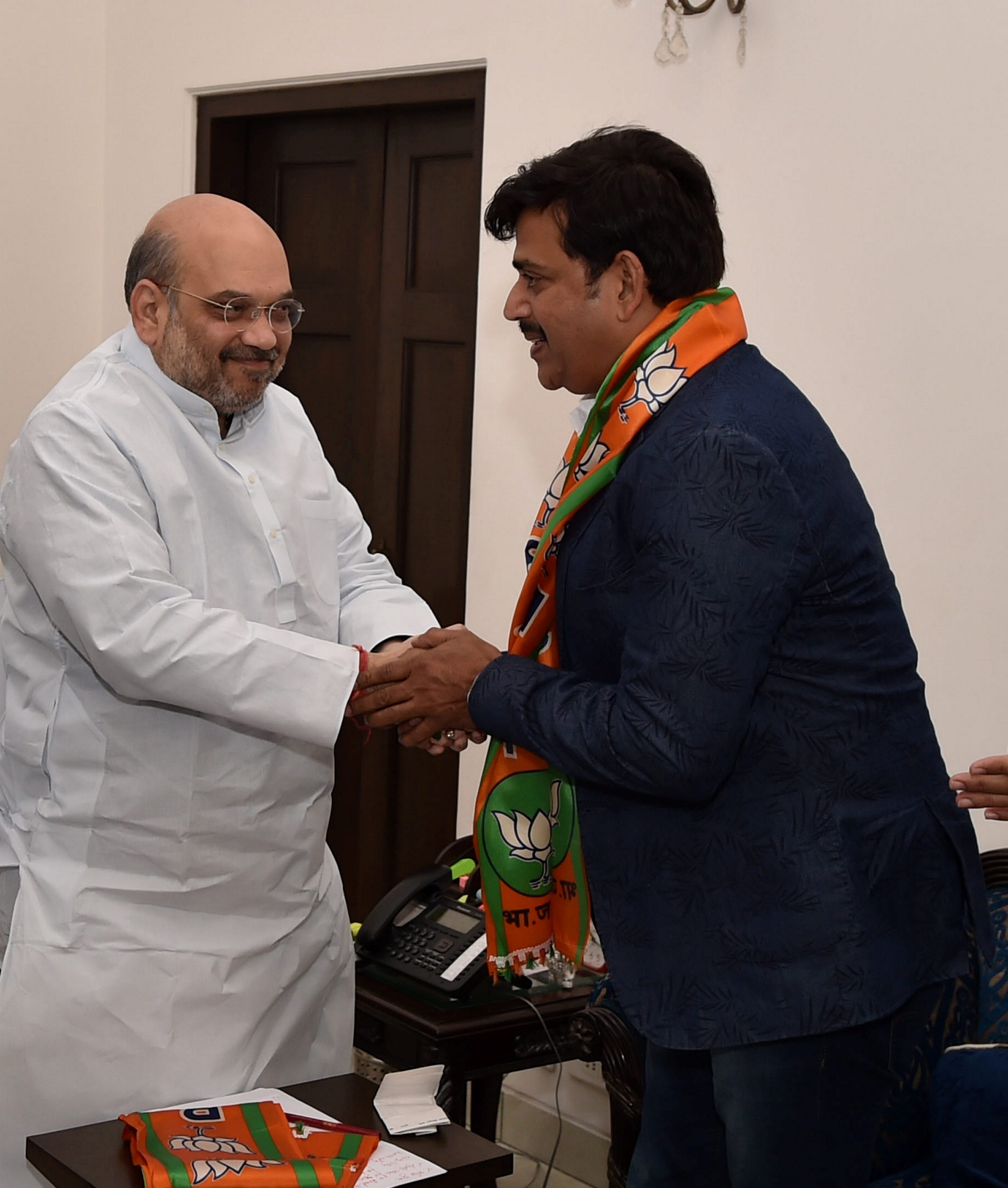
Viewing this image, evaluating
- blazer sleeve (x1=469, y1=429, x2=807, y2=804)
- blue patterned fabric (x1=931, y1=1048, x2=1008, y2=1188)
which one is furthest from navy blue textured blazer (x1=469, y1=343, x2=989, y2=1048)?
blue patterned fabric (x1=931, y1=1048, x2=1008, y2=1188)

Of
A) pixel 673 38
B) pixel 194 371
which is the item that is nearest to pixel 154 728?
pixel 194 371

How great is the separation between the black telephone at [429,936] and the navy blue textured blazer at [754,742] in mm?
954

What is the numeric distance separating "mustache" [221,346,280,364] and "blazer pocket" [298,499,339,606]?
0.25 meters

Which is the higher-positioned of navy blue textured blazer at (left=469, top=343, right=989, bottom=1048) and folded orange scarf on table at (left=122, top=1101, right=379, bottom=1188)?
navy blue textured blazer at (left=469, top=343, right=989, bottom=1048)

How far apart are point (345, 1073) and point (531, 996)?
19.9 inches

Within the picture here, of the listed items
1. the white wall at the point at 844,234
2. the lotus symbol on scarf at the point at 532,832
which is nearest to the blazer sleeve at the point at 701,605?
the lotus symbol on scarf at the point at 532,832

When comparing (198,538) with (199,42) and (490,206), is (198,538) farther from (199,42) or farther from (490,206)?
(199,42)

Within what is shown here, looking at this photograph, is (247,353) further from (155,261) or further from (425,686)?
(425,686)

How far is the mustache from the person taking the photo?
2.15 meters

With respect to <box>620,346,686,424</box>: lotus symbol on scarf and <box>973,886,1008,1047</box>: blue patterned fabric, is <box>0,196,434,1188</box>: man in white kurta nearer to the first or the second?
<box>620,346,686,424</box>: lotus symbol on scarf

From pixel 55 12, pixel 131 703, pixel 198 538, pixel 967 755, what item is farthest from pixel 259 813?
pixel 55 12

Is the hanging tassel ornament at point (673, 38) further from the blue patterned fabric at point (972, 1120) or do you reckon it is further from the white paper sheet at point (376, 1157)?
the white paper sheet at point (376, 1157)

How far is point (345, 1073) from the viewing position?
2303 mm

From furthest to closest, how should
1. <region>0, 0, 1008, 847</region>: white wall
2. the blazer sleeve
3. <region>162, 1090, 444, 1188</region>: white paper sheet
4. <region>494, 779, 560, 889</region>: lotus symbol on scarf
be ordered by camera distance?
<region>0, 0, 1008, 847</region>: white wall < <region>494, 779, 560, 889</region>: lotus symbol on scarf < <region>162, 1090, 444, 1188</region>: white paper sheet < the blazer sleeve
